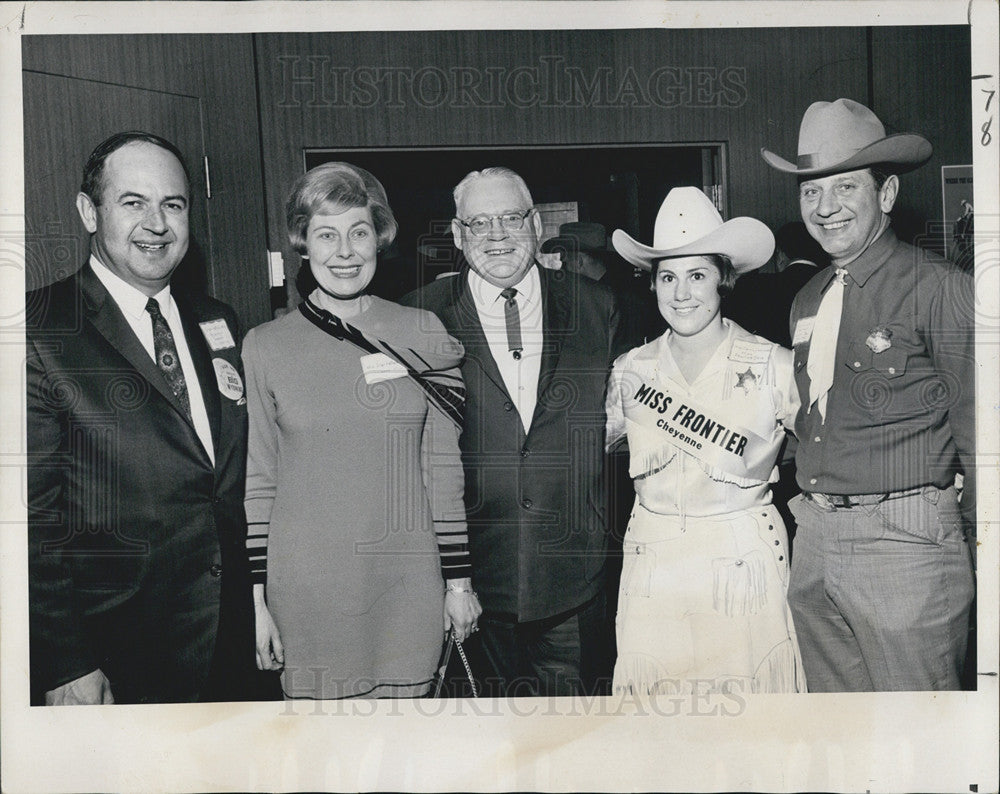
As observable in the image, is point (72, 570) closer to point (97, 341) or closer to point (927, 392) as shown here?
point (97, 341)

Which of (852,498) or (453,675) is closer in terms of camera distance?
(852,498)

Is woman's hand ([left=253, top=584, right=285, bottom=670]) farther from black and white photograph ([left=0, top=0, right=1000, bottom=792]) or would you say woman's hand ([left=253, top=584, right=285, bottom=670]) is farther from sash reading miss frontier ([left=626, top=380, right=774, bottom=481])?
sash reading miss frontier ([left=626, top=380, right=774, bottom=481])

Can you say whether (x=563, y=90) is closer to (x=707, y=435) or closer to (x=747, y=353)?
(x=747, y=353)

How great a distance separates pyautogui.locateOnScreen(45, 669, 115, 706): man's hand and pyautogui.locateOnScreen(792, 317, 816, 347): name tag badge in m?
2.37

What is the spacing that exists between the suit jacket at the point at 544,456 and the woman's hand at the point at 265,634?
64 cm

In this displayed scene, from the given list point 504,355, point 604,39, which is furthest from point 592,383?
point 604,39

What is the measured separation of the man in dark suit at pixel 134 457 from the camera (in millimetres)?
2959

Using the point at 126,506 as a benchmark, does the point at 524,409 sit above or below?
above

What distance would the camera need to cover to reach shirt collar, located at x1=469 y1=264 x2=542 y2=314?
9.86 ft

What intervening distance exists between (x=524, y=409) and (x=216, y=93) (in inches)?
53.2

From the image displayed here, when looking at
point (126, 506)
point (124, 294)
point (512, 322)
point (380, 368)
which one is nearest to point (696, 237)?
point (512, 322)

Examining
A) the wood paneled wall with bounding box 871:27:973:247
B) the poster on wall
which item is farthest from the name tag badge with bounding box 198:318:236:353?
the poster on wall

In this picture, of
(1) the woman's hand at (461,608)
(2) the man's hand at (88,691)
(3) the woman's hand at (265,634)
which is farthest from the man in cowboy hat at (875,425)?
(2) the man's hand at (88,691)

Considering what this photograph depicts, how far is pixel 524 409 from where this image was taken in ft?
9.84
